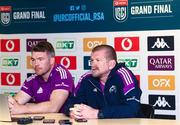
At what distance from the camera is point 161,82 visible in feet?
12.6

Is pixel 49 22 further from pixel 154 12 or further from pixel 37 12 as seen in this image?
pixel 154 12

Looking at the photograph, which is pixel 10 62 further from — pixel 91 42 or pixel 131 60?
pixel 131 60

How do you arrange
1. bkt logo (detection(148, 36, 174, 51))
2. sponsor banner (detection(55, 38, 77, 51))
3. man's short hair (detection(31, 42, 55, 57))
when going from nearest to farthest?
1. man's short hair (detection(31, 42, 55, 57))
2. bkt logo (detection(148, 36, 174, 51))
3. sponsor banner (detection(55, 38, 77, 51))

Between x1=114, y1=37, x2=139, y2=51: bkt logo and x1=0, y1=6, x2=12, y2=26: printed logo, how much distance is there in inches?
56.5

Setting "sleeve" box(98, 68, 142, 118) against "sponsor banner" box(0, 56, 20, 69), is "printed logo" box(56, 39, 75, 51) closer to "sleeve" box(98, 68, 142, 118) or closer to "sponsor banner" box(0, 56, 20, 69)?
"sponsor banner" box(0, 56, 20, 69)

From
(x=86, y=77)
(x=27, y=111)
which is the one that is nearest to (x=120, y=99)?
(x=86, y=77)

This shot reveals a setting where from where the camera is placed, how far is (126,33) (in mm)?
4016

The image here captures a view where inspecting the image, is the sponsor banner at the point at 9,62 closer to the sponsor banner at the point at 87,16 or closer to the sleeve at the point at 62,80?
the sponsor banner at the point at 87,16

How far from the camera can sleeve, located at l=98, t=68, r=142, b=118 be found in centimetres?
274

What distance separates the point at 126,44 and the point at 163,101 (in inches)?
27.8

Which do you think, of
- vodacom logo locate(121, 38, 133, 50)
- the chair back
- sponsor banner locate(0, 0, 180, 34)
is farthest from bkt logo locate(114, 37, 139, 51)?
the chair back

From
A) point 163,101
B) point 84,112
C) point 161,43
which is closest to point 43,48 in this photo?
point 84,112

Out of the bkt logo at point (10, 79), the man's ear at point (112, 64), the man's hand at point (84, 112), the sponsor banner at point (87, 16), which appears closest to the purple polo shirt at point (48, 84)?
the man's ear at point (112, 64)

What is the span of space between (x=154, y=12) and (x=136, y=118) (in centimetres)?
148
